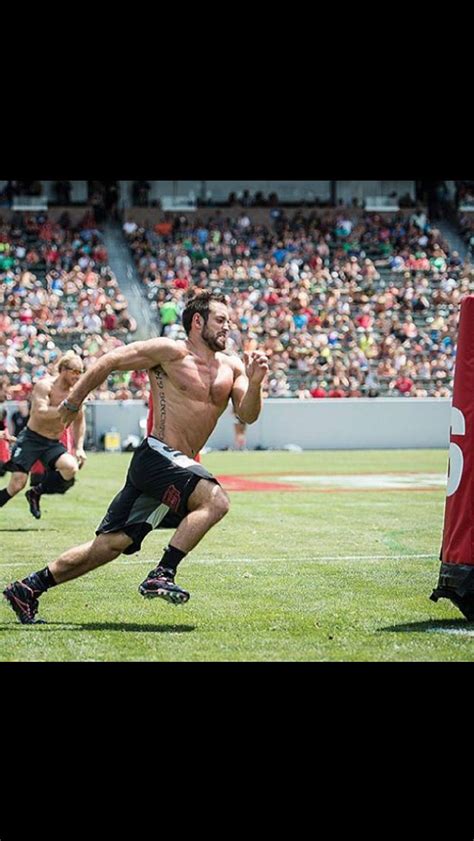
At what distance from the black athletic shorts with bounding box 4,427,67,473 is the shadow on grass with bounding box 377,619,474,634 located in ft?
23.4

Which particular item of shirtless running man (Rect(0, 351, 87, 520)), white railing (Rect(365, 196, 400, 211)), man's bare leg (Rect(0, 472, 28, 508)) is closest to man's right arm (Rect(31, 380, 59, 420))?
shirtless running man (Rect(0, 351, 87, 520))

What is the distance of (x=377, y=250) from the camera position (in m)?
37.5

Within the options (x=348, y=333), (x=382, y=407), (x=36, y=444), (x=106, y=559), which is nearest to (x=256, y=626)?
(x=106, y=559)

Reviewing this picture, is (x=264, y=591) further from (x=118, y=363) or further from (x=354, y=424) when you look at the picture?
(x=354, y=424)

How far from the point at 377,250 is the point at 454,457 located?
30.8 meters

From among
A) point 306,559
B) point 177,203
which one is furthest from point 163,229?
point 306,559

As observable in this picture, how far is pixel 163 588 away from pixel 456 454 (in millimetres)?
1757

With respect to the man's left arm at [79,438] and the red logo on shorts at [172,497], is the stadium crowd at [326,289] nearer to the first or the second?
the man's left arm at [79,438]

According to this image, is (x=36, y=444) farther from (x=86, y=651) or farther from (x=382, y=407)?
(x=382, y=407)

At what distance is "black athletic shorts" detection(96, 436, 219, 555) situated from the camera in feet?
23.8

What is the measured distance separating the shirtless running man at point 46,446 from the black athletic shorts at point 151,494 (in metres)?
6.33

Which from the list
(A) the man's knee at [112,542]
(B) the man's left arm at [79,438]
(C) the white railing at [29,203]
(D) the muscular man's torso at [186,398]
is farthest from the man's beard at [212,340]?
(C) the white railing at [29,203]

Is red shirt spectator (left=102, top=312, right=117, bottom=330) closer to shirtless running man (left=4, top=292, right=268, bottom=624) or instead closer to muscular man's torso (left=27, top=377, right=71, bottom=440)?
muscular man's torso (left=27, top=377, right=71, bottom=440)

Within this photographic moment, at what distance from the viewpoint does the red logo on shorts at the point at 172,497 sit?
7.24 metres
